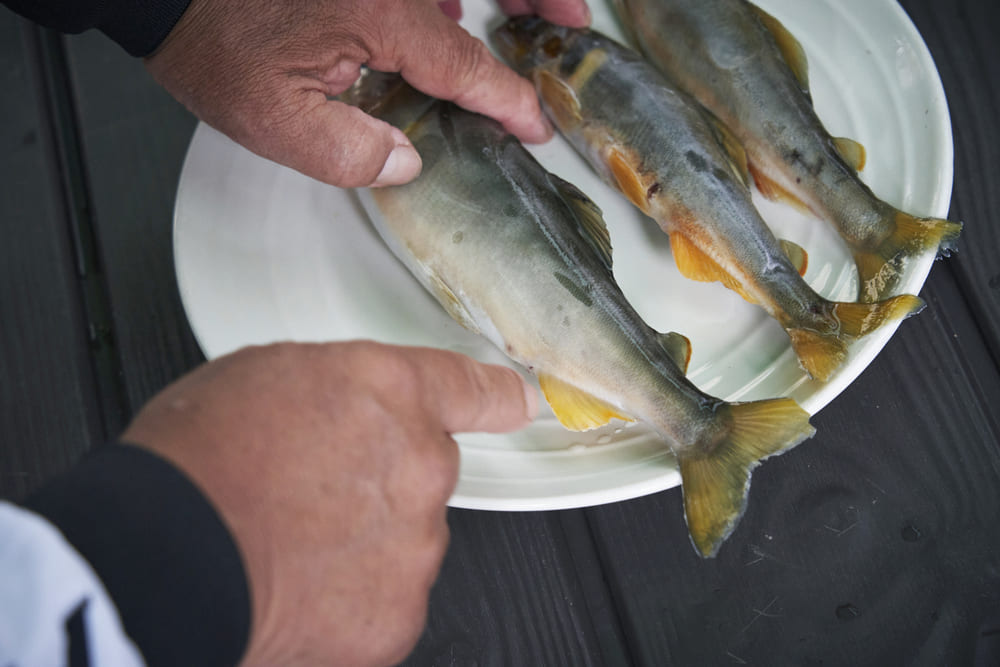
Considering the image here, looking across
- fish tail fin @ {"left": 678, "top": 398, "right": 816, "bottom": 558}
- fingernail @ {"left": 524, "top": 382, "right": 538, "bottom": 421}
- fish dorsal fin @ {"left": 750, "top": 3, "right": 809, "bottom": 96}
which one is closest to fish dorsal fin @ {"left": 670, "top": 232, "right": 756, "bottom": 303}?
fish tail fin @ {"left": 678, "top": 398, "right": 816, "bottom": 558}

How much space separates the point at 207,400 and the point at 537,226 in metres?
0.66

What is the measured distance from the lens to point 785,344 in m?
1.15

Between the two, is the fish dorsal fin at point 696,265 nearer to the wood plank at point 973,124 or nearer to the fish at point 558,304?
the fish at point 558,304

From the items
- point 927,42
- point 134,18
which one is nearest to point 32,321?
point 134,18

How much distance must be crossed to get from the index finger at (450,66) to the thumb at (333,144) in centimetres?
14

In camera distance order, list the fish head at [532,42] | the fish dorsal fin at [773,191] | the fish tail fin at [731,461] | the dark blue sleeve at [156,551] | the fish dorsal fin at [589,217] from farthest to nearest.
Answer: the fish head at [532,42] < the fish dorsal fin at [773,191] < the fish dorsal fin at [589,217] < the fish tail fin at [731,461] < the dark blue sleeve at [156,551]

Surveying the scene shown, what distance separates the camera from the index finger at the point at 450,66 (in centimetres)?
118

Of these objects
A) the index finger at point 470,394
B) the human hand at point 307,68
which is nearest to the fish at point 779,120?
the human hand at point 307,68

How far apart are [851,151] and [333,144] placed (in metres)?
0.83

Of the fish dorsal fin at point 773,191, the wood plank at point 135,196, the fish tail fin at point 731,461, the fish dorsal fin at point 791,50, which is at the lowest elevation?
the wood plank at point 135,196

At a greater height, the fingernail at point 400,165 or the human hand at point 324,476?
the human hand at point 324,476

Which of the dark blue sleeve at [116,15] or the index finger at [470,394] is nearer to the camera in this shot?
the index finger at [470,394]

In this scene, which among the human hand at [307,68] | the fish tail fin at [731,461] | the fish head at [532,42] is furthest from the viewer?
the fish head at [532,42]

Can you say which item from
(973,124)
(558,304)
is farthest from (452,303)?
(973,124)
